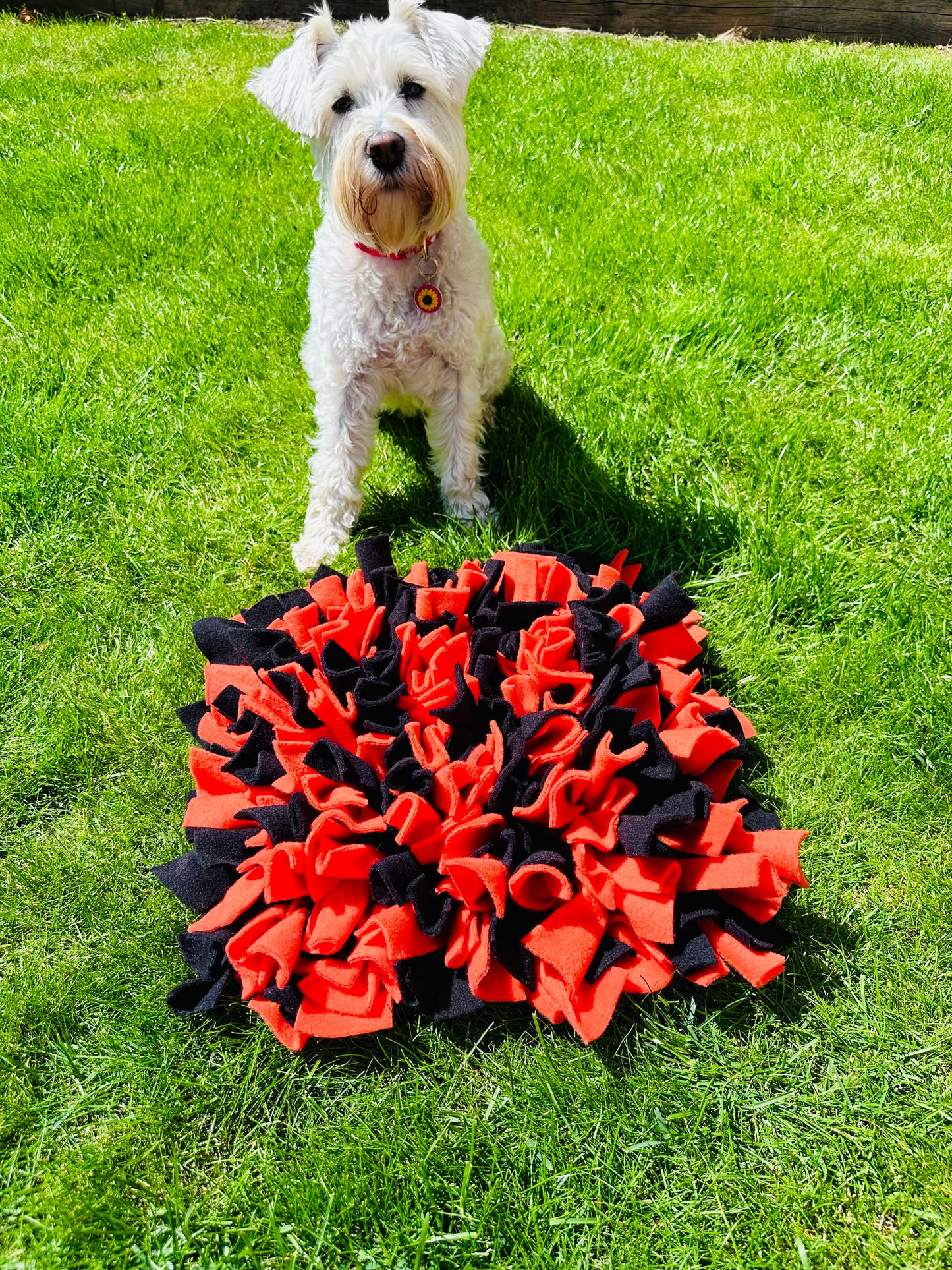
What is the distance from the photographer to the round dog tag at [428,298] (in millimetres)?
2877

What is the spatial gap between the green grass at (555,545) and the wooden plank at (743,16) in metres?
1.58

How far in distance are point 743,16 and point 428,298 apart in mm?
7172

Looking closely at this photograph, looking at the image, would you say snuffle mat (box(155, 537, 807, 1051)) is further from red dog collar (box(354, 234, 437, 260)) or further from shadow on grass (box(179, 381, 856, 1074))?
red dog collar (box(354, 234, 437, 260))

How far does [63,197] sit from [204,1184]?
5546mm

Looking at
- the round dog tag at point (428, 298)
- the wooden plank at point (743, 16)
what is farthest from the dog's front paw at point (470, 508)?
the wooden plank at point (743, 16)

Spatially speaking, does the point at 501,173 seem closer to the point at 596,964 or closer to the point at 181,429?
the point at 181,429

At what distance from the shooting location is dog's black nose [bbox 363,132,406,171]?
2.51 m

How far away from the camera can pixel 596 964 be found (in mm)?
1963

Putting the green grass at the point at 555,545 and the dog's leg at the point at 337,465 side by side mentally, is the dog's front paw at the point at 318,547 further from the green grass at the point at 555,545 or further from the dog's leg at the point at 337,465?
the green grass at the point at 555,545

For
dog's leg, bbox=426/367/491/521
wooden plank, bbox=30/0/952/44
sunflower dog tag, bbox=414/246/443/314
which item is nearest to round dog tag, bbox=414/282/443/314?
sunflower dog tag, bbox=414/246/443/314

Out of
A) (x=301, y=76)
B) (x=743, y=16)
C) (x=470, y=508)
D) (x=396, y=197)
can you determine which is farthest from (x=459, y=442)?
(x=743, y=16)

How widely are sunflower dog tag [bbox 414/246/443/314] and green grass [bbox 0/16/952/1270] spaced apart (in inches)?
31.6

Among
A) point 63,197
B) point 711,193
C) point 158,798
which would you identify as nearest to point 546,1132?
point 158,798

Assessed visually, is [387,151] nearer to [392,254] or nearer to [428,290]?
[392,254]
